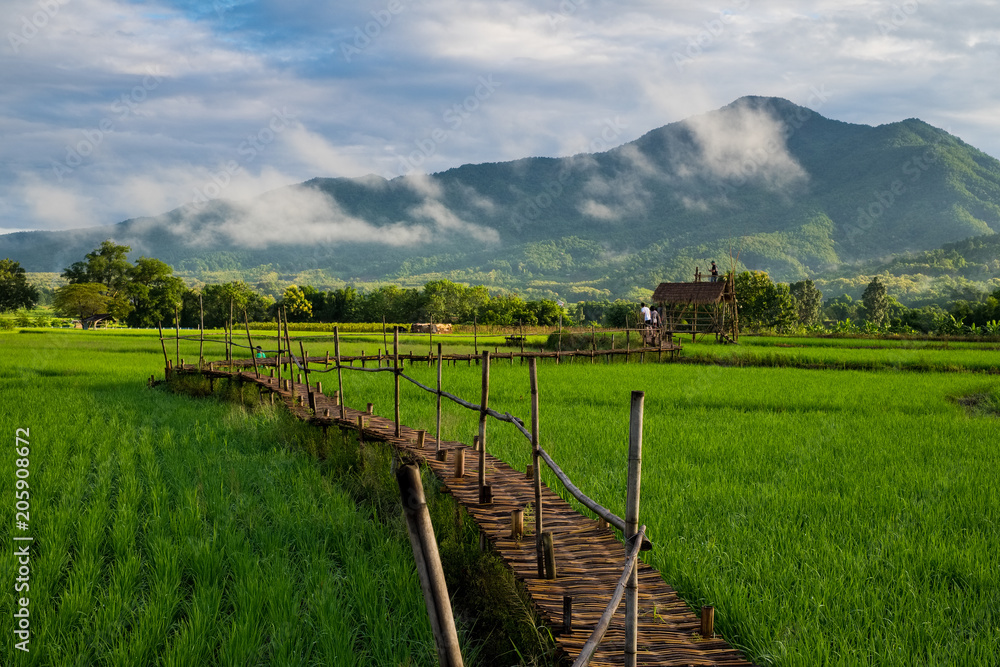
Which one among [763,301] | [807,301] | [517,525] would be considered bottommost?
[517,525]

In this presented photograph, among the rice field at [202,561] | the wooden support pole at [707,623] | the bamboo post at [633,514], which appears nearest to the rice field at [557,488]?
the rice field at [202,561]

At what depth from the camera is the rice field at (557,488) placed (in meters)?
3.29

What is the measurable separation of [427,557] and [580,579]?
83.8 inches

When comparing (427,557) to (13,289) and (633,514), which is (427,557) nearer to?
(633,514)

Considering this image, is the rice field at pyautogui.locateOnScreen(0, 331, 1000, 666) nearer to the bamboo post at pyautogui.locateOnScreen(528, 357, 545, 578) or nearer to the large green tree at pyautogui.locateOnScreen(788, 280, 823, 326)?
the bamboo post at pyautogui.locateOnScreen(528, 357, 545, 578)

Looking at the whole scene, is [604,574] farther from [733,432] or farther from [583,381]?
[583,381]

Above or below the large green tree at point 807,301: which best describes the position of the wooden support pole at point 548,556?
below

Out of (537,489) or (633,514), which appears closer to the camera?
(633,514)

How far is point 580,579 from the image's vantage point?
3.52 meters

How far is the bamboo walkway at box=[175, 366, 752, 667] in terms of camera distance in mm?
2848

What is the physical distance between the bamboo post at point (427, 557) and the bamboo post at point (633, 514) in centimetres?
88

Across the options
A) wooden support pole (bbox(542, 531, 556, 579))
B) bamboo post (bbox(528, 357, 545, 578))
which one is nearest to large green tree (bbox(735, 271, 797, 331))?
bamboo post (bbox(528, 357, 545, 578))

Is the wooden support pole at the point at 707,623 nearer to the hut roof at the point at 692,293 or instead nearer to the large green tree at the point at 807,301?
the hut roof at the point at 692,293

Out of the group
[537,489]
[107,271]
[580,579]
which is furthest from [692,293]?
[107,271]
